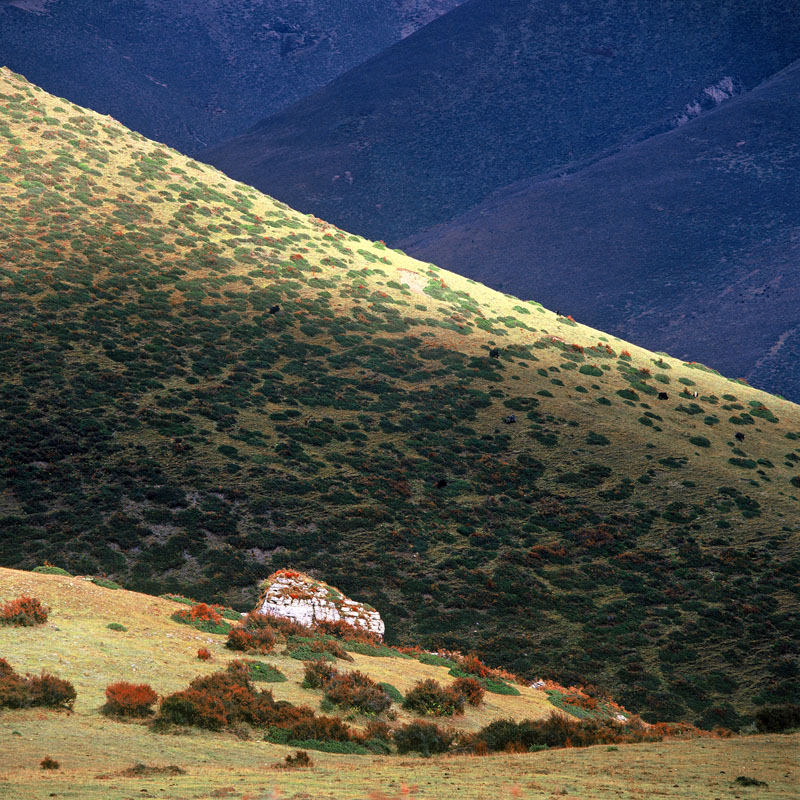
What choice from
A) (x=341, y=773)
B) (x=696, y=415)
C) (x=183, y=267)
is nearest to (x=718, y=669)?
(x=341, y=773)

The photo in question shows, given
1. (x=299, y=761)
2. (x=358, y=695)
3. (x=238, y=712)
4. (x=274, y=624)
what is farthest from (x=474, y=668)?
(x=299, y=761)

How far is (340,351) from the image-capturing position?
195 feet

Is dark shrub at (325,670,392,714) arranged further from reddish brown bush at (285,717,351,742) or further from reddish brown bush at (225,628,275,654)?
reddish brown bush at (225,628,275,654)

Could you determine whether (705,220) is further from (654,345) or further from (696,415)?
(696,415)

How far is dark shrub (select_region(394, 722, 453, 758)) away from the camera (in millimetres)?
17703

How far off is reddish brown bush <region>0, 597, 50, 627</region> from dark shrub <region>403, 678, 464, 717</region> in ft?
30.7

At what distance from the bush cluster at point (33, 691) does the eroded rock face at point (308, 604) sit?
9553 millimetres

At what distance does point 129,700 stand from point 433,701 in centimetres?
756

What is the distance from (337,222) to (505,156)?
4606 cm

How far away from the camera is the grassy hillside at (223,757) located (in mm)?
13297

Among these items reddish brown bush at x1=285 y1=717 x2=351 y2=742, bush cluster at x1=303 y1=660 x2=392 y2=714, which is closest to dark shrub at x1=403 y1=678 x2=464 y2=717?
bush cluster at x1=303 y1=660 x2=392 y2=714

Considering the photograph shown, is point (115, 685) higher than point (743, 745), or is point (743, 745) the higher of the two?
point (743, 745)

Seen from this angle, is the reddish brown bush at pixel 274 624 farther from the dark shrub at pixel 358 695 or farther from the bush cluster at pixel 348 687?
the dark shrub at pixel 358 695

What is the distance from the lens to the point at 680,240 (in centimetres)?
14812
